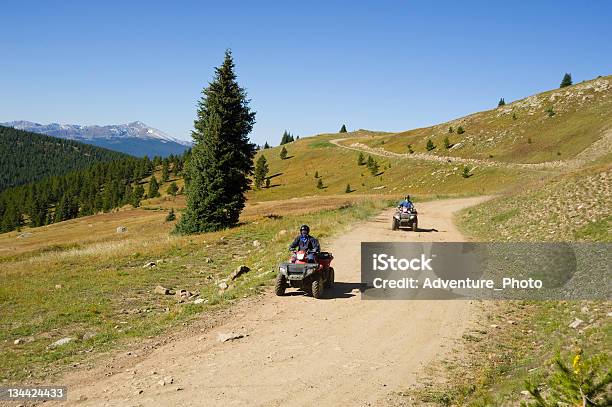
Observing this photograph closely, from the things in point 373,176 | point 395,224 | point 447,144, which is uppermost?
point 447,144

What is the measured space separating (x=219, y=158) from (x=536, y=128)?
2467 inches

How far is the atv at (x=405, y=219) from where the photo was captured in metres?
27.9

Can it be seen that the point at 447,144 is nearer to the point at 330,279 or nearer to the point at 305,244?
the point at 330,279

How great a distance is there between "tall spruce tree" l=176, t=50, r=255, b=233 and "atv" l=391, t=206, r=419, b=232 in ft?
41.3

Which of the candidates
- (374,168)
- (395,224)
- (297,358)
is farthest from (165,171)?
(297,358)

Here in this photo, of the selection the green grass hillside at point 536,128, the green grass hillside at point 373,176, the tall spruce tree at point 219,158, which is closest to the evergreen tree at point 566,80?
the green grass hillside at point 536,128

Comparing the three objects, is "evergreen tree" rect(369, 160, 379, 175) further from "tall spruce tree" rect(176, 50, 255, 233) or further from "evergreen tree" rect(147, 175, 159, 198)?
"evergreen tree" rect(147, 175, 159, 198)

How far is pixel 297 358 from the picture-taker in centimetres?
960

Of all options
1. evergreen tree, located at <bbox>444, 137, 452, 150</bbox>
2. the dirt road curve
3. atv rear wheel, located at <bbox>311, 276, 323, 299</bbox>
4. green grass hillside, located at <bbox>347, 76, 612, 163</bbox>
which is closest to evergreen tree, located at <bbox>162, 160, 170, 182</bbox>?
green grass hillside, located at <bbox>347, 76, 612, 163</bbox>

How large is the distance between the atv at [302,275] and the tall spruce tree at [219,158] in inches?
784

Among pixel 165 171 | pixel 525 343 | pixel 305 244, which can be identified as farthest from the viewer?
pixel 165 171

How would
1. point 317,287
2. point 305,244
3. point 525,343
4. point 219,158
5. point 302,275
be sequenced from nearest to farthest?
point 525,343, point 302,275, point 317,287, point 305,244, point 219,158

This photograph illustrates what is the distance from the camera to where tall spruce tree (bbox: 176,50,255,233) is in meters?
A: 33.7

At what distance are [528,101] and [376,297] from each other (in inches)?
3641
